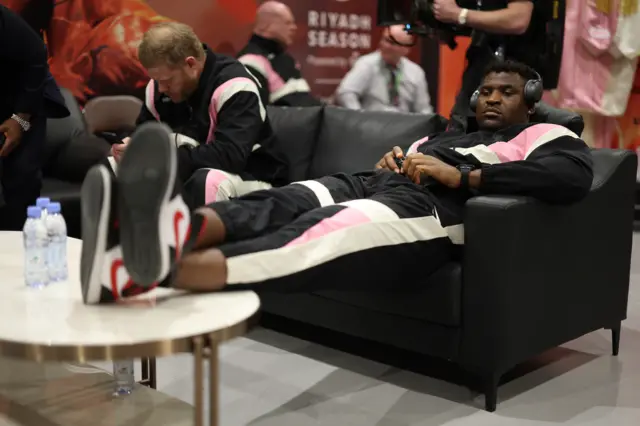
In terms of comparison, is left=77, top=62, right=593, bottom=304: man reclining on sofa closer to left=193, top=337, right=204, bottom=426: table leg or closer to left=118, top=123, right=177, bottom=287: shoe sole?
left=118, top=123, right=177, bottom=287: shoe sole

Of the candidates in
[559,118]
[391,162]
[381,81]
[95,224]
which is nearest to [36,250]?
[95,224]

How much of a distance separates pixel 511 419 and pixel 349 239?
2.61 ft

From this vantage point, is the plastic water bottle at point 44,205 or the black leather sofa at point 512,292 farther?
the black leather sofa at point 512,292

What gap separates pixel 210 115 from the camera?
3264 millimetres

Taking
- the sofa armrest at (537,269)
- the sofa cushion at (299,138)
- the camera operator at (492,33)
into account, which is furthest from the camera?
the sofa cushion at (299,138)

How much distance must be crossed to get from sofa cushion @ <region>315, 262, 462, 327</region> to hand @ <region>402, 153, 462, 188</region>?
27cm

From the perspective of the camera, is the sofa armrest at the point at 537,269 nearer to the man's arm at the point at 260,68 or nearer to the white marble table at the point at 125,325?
the white marble table at the point at 125,325

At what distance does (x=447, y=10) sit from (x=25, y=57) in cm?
168

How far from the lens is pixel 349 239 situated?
7.30 feet

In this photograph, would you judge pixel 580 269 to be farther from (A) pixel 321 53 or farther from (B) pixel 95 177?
(A) pixel 321 53

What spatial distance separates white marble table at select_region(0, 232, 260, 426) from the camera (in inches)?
61.3

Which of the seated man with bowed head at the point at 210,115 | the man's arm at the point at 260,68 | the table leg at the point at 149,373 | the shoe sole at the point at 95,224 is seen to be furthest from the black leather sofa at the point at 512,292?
the man's arm at the point at 260,68

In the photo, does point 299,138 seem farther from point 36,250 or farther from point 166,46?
point 36,250

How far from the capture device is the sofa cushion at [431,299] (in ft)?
8.51
